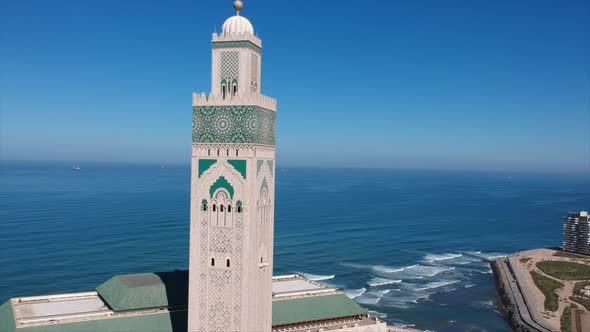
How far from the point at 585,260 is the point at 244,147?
9360cm

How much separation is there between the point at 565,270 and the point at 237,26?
83473 mm

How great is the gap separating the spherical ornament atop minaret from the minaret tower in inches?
2.3

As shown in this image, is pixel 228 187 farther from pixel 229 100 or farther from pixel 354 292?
pixel 354 292

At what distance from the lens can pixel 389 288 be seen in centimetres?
8181

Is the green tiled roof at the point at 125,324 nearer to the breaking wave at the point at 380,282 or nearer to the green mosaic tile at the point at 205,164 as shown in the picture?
the green mosaic tile at the point at 205,164

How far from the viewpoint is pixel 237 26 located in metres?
31.2

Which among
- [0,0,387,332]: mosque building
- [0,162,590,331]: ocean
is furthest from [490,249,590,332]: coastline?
[0,0,387,332]: mosque building

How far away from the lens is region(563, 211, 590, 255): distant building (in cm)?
10838

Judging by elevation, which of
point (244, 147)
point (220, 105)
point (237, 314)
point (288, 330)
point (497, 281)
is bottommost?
point (497, 281)

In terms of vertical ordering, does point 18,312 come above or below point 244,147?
below

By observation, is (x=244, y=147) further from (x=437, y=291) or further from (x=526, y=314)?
(x=437, y=291)

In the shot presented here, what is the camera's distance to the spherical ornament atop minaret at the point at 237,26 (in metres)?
31.1

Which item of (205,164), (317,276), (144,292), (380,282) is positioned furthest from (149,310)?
(380,282)

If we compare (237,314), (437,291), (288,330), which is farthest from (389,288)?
(237,314)
